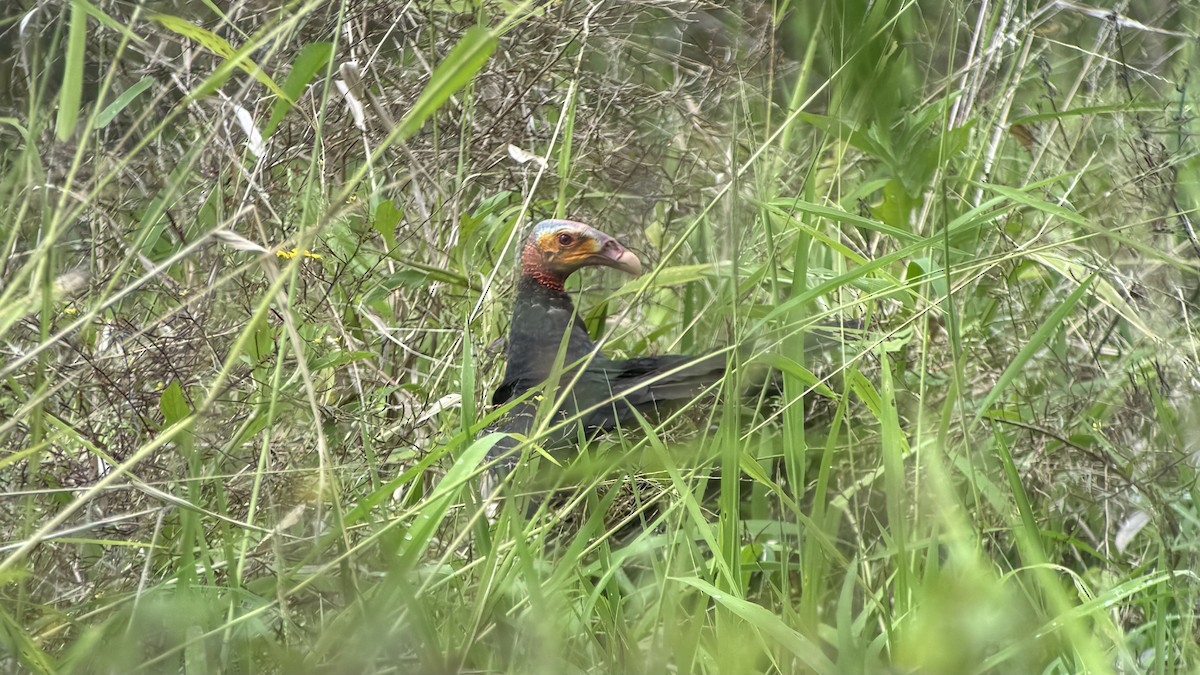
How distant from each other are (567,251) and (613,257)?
12 centimetres

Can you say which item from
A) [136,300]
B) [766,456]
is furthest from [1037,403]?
[136,300]

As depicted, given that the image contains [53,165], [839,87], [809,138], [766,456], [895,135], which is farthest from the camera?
[809,138]

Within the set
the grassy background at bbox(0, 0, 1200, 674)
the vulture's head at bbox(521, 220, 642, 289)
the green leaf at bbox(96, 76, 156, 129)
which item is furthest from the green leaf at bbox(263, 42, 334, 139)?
the vulture's head at bbox(521, 220, 642, 289)

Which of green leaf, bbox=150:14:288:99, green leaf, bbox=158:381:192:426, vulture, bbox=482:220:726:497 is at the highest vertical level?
green leaf, bbox=150:14:288:99

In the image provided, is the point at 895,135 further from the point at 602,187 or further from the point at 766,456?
the point at 602,187

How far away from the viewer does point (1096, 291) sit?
211 centimetres

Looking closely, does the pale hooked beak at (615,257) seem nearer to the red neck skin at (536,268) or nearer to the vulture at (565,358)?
the vulture at (565,358)

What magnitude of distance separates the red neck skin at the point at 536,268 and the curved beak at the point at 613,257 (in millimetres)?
125

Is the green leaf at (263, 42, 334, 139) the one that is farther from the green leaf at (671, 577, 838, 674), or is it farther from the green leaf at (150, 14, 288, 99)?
the green leaf at (671, 577, 838, 674)

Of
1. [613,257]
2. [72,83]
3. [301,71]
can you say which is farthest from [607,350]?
[72,83]

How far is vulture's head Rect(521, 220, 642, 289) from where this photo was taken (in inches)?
103

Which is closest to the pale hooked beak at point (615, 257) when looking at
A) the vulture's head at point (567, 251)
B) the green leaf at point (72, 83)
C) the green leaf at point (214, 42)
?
the vulture's head at point (567, 251)

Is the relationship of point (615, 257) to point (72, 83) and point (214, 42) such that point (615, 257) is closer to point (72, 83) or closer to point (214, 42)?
point (214, 42)

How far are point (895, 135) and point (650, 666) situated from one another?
43.6 inches
